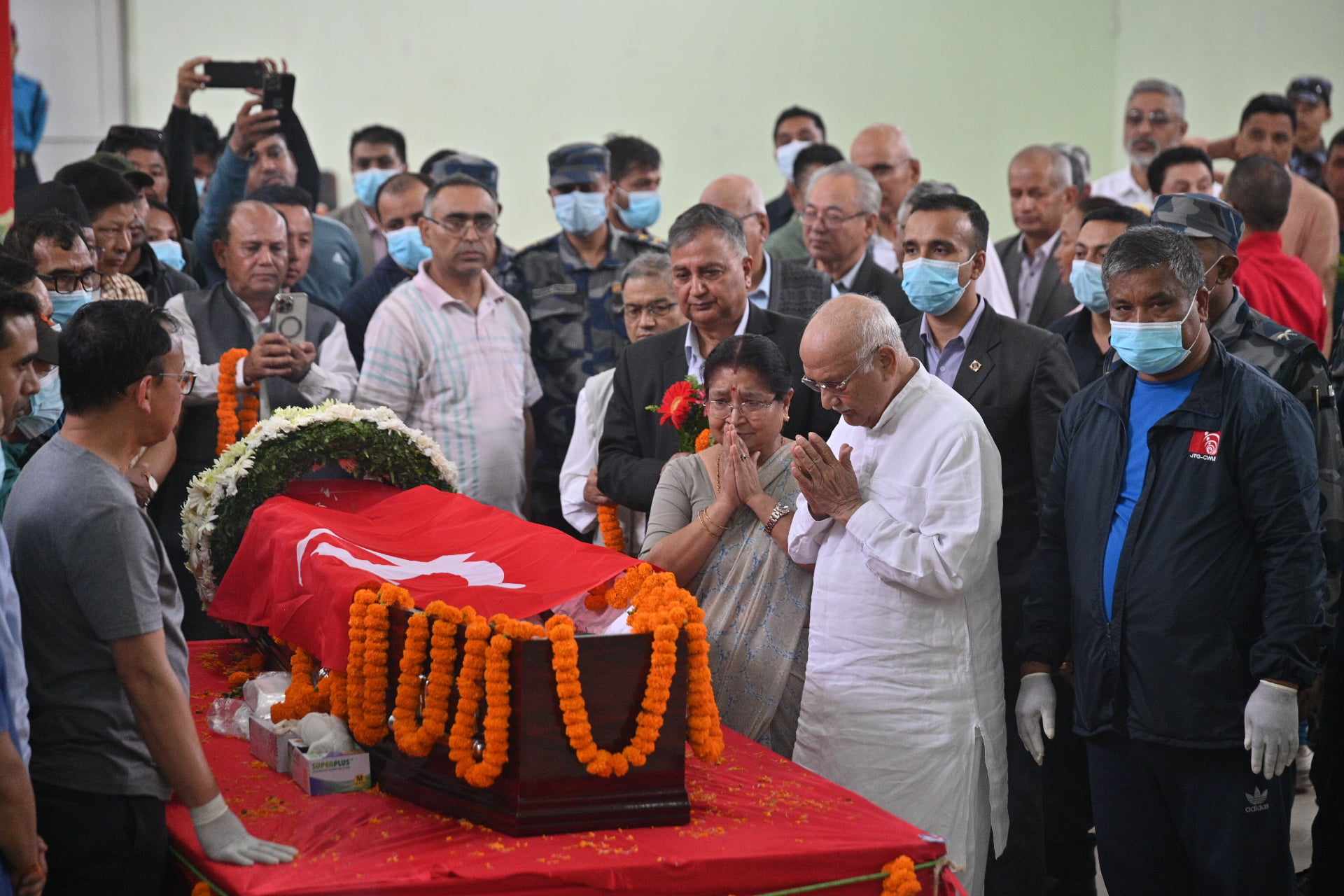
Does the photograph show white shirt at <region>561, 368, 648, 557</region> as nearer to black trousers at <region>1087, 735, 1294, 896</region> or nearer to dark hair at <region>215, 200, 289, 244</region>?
dark hair at <region>215, 200, 289, 244</region>

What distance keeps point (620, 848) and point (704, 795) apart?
1.14 ft

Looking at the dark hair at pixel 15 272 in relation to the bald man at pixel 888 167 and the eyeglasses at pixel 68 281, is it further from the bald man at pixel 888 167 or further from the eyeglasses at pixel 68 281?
the bald man at pixel 888 167

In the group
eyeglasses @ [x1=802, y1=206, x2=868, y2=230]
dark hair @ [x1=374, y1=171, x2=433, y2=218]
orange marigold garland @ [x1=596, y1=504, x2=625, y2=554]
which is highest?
dark hair @ [x1=374, y1=171, x2=433, y2=218]

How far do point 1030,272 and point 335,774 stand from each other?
4.15 metres

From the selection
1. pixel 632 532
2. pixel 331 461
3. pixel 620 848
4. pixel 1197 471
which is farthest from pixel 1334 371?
pixel 331 461

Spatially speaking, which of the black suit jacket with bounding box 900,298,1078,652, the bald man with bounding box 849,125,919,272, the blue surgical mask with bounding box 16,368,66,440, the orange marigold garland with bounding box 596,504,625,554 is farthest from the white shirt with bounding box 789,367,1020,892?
the bald man with bounding box 849,125,919,272

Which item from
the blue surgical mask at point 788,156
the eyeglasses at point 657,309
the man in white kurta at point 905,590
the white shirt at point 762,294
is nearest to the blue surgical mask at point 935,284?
the man in white kurta at point 905,590

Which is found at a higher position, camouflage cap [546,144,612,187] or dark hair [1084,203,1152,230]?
camouflage cap [546,144,612,187]

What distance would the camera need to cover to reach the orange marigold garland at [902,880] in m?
2.79

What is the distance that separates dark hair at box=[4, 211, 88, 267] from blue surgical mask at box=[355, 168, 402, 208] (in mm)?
3272

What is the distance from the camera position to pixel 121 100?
943 cm

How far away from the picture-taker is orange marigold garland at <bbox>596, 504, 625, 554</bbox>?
4586 millimetres

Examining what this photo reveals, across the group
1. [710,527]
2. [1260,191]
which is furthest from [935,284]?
[1260,191]

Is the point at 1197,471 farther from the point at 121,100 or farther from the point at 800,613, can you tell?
the point at 121,100
